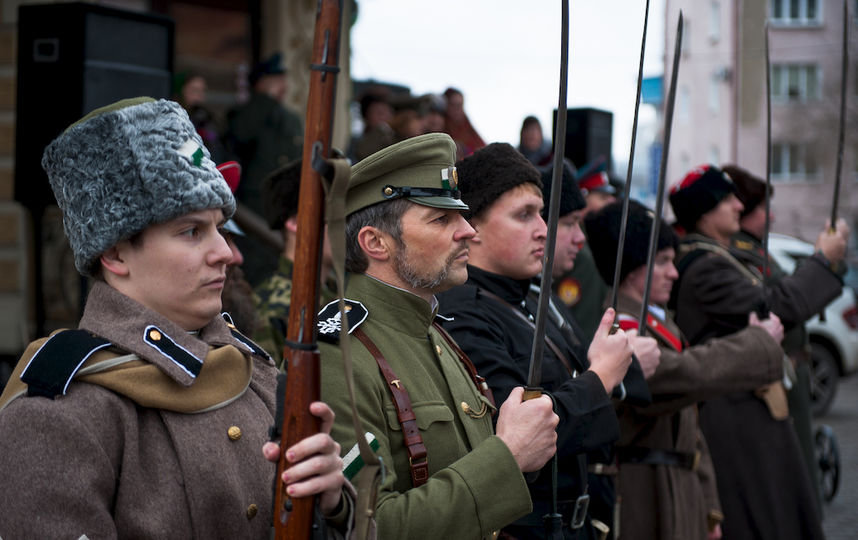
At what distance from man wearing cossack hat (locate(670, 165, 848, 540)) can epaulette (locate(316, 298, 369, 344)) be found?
264 cm

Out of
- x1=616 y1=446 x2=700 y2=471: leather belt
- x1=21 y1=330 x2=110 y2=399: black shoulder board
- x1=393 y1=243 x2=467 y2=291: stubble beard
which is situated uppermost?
x1=393 y1=243 x2=467 y2=291: stubble beard

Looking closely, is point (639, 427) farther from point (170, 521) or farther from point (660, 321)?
point (170, 521)

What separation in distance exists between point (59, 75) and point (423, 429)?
342 centimetres

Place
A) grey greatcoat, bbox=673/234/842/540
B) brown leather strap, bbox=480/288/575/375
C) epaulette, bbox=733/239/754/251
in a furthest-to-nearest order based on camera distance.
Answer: epaulette, bbox=733/239/754/251 → grey greatcoat, bbox=673/234/842/540 → brown leather strap, bbox=480/288/575/375

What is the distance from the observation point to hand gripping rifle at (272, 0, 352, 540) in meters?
1.53

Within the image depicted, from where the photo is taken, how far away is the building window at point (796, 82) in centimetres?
2888

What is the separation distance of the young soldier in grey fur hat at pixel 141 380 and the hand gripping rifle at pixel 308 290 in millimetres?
40

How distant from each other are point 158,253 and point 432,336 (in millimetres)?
779

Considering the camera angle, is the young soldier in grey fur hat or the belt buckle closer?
the young soldier in grey fur hat

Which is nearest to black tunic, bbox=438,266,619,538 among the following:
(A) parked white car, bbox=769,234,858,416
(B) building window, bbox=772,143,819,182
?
(A) parked white car, bbox=769,234,858,416

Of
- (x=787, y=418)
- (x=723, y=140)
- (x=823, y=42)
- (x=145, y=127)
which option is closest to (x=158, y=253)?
(x=145, y=127)

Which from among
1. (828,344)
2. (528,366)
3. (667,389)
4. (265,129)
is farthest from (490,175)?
(828,344)

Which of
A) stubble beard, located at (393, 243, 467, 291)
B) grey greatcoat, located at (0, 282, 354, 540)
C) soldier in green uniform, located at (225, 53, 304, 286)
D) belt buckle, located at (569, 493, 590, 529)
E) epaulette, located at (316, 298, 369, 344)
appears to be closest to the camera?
grey greatcoat, located at (0, 282, 354, 540)

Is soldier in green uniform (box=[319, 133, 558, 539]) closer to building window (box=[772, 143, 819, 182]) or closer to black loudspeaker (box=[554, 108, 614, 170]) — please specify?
black loudspeaker (box=[554, 108, 614, 170])
